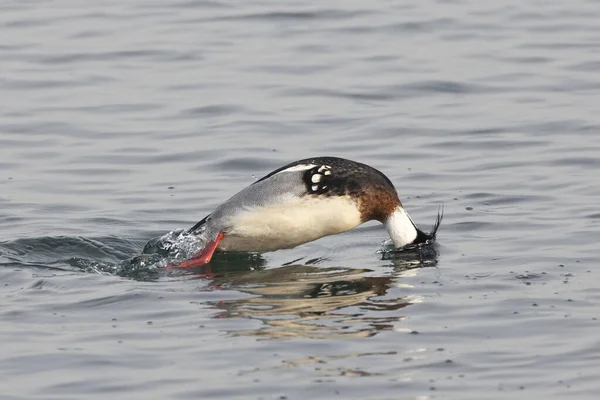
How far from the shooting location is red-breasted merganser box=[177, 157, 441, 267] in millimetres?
10242

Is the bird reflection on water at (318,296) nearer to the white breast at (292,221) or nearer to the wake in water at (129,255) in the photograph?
the wake in water at (129,255)

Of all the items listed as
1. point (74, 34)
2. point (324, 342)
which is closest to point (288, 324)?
point (324, 342)

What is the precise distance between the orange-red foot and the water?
8.9 inches

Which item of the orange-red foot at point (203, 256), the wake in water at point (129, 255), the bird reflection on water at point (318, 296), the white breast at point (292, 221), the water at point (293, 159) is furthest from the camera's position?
the orange-red foot at point (203, 256)

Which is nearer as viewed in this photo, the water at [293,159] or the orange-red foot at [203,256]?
the water at [293,159]

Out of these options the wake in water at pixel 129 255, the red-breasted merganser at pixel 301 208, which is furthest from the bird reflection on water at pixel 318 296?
the red-breasted merganser at pixel 301 208

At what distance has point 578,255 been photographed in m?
10.2

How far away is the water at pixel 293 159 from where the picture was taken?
774 centimetres

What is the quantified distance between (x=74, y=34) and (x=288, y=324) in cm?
1127

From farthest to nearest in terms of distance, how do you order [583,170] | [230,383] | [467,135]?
1. [467,135]
2. [583,170]
3. [230,383]

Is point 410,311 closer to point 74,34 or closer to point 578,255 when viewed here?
point 578,255

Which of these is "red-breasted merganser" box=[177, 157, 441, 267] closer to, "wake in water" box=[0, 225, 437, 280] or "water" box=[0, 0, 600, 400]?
"wake in water" box=[0, 225, 437, 280]

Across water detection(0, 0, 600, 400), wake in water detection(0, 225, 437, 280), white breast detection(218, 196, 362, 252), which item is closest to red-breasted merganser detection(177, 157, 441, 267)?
white breast detection(218, 196, 362, 252)

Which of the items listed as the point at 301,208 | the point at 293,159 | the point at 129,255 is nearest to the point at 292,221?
the point at 301,208
